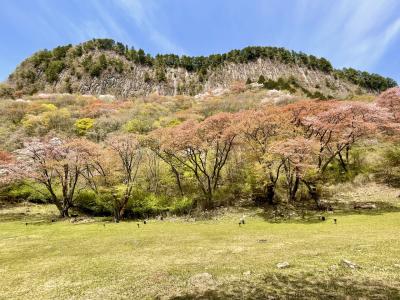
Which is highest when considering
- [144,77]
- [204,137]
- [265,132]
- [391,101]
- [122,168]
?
[144,77]

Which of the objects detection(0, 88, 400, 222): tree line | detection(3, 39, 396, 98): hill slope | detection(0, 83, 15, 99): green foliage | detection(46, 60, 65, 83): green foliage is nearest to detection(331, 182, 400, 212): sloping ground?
detection(0, 88, 400, 222): tree line

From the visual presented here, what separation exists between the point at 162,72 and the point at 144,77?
6.83 m

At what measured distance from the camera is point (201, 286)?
10578 mm

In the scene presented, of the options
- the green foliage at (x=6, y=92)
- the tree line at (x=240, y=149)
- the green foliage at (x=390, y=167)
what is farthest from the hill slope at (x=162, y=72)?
the tree line at (x=240, y=149)

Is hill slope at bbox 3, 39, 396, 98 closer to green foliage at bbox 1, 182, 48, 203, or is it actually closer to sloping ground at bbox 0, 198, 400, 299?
green foliage at bbox 1, 182, 48, 203

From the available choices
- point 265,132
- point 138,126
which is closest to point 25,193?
point 138,126

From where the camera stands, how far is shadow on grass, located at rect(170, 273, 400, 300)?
923 cm

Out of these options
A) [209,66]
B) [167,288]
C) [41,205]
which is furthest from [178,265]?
[209,66]

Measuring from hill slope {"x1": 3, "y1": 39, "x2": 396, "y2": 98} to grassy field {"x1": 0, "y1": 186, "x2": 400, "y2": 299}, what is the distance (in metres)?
82.6

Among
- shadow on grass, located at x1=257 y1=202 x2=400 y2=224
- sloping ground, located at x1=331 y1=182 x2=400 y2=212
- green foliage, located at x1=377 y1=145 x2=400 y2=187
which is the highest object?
green foliage, located at x1=377 y1=145 x2=400 y2=187

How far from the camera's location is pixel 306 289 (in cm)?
980

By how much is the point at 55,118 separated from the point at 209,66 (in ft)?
238

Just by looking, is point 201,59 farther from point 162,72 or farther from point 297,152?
point 297,152

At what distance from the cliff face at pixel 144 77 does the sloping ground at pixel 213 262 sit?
89098mm
